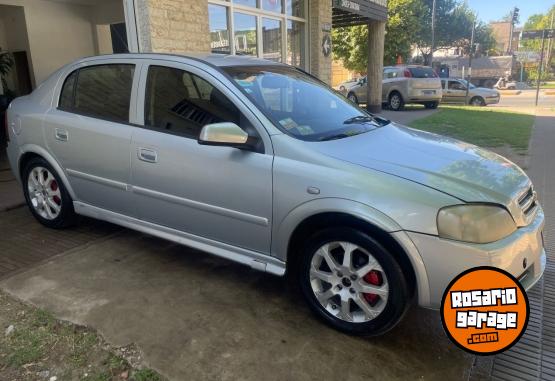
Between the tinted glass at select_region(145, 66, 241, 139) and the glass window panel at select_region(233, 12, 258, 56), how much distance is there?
5843mm

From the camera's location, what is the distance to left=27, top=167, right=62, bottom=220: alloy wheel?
439 centimetres

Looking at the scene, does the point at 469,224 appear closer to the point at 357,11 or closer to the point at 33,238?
the point at 33,238

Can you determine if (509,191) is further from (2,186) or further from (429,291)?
(2,186)

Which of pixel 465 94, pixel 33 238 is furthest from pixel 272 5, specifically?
pixel 465 94

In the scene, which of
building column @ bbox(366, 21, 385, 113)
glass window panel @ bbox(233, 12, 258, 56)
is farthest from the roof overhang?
glass window panel @ bbox(233, 12, 258, 56)

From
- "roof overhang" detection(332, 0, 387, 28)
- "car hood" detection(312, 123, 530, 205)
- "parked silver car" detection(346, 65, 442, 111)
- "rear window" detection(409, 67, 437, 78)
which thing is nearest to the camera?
"car hood" detection(312, 123, 530, 205)

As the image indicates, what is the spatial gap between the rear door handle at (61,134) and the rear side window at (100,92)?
21cm

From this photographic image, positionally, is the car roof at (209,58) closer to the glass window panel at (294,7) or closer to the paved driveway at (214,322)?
the paved driveway at (214,322)

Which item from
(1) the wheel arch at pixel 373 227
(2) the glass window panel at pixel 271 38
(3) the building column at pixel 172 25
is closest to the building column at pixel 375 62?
(2) the glass window panel at pixel 271 38

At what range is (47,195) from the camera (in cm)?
446

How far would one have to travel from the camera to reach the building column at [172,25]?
6.49 metres

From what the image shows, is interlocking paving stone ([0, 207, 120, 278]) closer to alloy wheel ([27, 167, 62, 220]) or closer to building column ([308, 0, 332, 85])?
alloy wheel ([27, 167, 62, 220])

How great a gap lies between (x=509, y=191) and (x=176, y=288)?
93.1 inches
